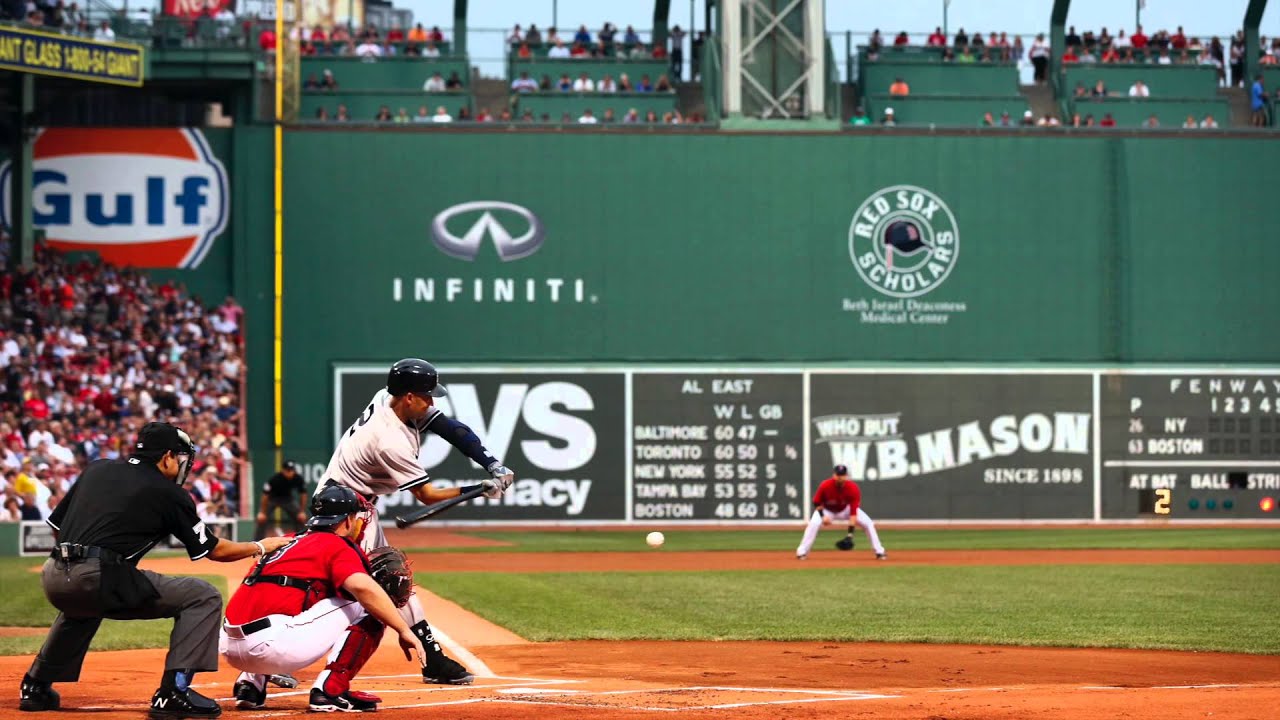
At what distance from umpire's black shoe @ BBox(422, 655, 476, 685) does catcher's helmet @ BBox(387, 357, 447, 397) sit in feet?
5.88

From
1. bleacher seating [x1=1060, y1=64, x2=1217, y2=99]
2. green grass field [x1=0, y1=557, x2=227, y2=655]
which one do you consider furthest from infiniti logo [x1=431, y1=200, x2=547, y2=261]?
green grass field [x1=0, y1=557, x2=227, y2=655]

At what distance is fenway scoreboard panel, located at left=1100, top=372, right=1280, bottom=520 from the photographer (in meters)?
36.3

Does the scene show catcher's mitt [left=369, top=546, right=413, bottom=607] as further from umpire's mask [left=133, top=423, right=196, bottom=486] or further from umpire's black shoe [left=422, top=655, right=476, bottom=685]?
umpire's mask [left=133, top=423, right=196, bottom=486]

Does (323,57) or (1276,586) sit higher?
(323,57)

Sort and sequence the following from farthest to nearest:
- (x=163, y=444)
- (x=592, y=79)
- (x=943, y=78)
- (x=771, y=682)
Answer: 1. (x=943, y=78)
2. (x=592, y=79)
3. (x=771, y=682)
4. (x=163, y=444)

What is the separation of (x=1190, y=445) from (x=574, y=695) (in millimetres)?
28388

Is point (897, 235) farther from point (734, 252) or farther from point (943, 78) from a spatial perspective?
point (943, 78)

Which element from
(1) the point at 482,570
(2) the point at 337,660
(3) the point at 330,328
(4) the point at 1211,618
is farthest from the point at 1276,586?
(3) the point at 330,328

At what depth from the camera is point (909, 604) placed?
1927 centimetres

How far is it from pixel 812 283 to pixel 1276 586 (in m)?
16.9

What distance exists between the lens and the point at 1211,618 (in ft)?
57.8

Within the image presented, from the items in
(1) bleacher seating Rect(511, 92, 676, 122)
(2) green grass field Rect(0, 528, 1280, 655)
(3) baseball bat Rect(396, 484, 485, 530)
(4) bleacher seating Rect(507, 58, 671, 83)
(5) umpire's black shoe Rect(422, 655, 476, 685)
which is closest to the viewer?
(3) baseball bat Rect(396, 484, 485, 530)

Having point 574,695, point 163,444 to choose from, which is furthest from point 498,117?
point 163,444

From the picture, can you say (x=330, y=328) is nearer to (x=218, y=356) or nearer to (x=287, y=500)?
(x=218, y=356)
